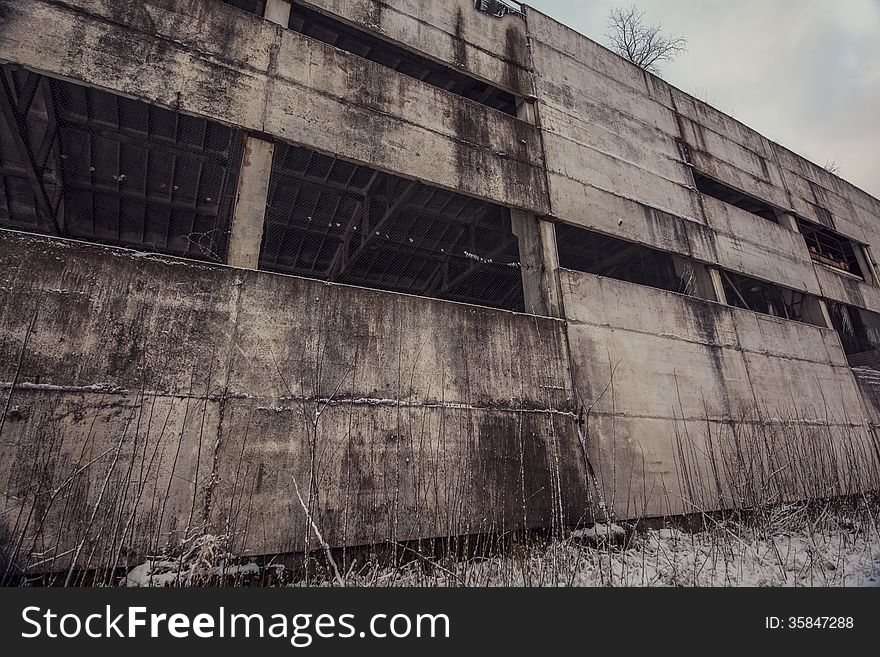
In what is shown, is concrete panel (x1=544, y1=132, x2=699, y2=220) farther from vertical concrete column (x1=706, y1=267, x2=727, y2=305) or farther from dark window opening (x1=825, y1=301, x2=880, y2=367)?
dark window opening (x1=825, y1=301, x2=880, y2=367)

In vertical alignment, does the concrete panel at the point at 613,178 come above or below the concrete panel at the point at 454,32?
below

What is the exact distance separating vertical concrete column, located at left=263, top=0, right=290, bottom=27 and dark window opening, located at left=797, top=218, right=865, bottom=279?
51.3 feet

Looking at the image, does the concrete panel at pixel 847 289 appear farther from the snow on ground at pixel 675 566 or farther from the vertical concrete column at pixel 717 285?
the snow on ground at pixel 675 566

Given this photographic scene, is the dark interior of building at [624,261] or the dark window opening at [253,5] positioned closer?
the dark window opening at [253,5]

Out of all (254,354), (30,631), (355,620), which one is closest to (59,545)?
(30,631)

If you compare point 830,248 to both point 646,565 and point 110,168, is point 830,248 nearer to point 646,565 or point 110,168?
point 646,565

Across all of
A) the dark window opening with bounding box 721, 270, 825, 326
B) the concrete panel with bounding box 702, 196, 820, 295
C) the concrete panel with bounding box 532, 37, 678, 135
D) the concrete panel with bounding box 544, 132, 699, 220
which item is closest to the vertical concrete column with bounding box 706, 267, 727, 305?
the concrete panel with bounding box 702, 196, 820, 295

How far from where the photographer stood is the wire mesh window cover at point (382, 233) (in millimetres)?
9156

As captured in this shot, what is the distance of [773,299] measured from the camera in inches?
514

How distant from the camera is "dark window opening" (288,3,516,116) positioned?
740 cm

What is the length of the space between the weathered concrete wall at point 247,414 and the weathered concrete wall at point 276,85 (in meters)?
2.35

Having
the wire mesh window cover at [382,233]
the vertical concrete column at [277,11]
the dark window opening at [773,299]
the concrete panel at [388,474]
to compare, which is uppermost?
the vertical concrete column at [277,11]

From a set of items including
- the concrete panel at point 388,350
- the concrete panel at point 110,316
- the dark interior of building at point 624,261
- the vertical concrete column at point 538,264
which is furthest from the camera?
the dark interior of building at point 624,261

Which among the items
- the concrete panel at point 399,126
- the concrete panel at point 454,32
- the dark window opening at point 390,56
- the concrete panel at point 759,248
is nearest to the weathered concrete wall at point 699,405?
the concrete panel at point 759,248
